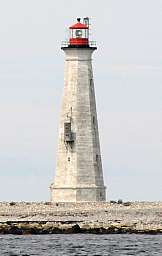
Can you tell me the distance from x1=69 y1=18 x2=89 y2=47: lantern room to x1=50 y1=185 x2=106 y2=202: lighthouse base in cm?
696

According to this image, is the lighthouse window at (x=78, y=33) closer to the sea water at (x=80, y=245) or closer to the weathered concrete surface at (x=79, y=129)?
the weathered concrete surface at (x=79, y=129)

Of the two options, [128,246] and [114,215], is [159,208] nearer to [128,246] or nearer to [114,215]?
[114,215]

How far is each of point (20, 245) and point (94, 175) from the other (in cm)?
1822

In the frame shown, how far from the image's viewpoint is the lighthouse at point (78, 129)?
9712cm

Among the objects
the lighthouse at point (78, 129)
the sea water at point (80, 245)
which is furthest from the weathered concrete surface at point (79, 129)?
the sea water at point (80, 245)

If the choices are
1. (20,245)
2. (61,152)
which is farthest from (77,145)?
(20,245)

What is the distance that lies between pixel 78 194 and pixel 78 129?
3.21 meters

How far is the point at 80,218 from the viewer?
301 feet

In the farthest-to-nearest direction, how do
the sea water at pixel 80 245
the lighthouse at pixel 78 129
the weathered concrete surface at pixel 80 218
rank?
the lighthouse at pixel 78 129
the weathered concrete surface at pixel 80 218
the sea water at pixel 80 245

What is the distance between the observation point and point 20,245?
79.6 metres

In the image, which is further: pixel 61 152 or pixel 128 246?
pixel 61 152

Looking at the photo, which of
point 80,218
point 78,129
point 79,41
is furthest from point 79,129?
point 80,218

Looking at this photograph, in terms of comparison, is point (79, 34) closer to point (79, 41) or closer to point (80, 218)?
point (79, 41)

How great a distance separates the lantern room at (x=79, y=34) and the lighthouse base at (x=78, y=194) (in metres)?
6.96
